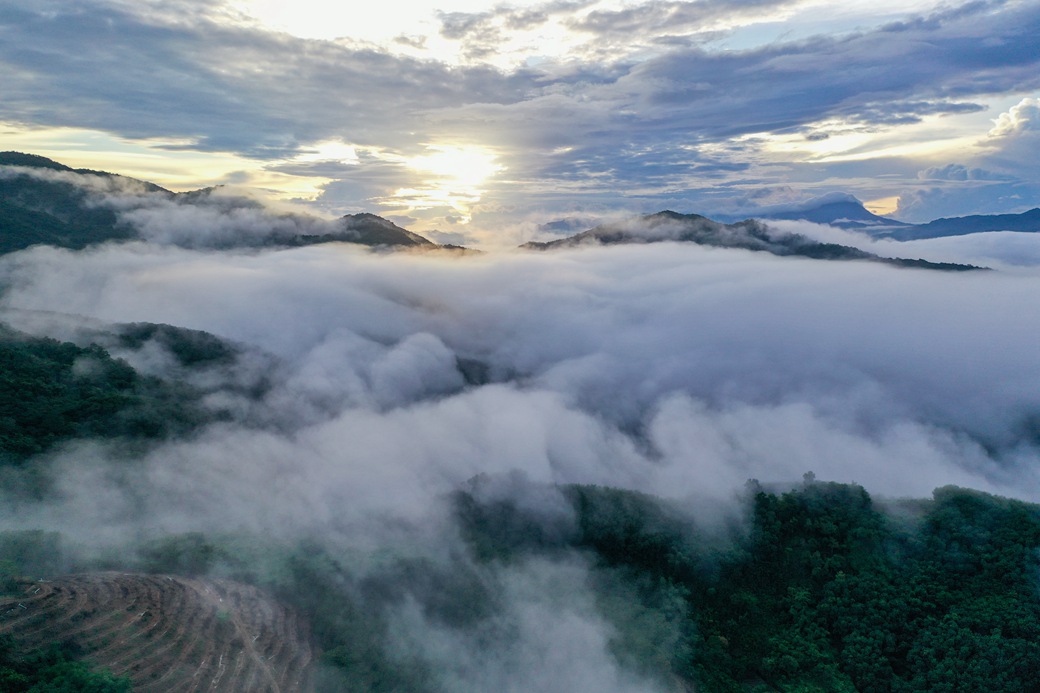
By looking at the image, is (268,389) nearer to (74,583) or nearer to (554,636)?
(74,583)

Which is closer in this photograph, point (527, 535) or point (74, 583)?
point (74, 583)

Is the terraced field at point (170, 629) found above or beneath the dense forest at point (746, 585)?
above

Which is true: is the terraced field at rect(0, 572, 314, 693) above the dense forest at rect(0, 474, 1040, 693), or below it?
above

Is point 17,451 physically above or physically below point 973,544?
above

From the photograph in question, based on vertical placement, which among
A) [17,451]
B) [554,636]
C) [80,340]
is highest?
[80,340]

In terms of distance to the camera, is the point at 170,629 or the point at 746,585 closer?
the point at 170,629

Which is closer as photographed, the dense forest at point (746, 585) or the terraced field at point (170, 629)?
the terraced field at point (170, 629)

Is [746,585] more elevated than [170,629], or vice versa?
[170,629]

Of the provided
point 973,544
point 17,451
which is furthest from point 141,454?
point 973,544
